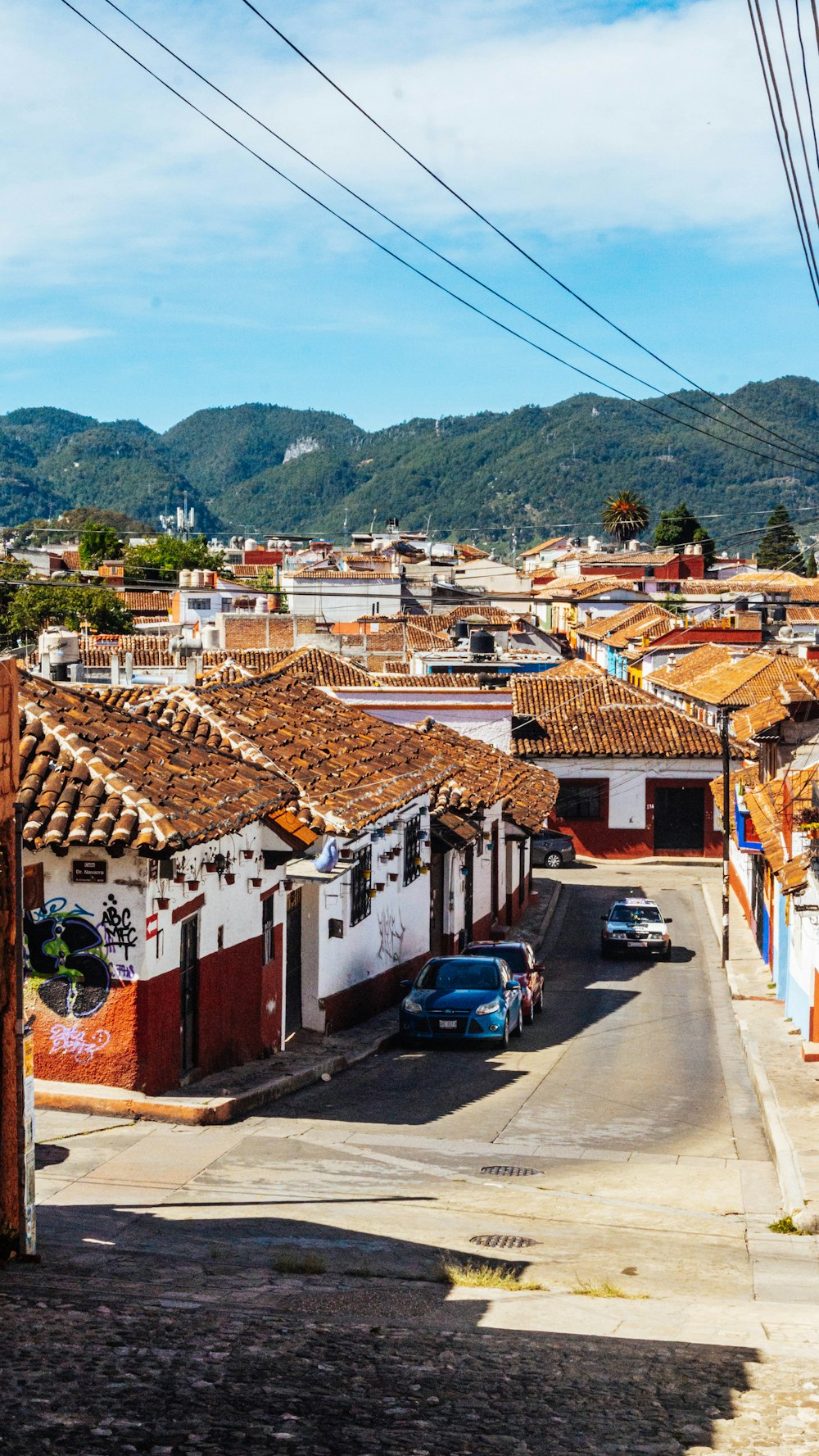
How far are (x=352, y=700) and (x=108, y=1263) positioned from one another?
33100mm

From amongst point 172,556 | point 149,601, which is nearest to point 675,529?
point 172,556

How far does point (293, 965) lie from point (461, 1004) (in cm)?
307

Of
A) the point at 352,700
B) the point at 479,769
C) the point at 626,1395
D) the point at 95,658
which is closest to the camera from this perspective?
the point at 626,1395

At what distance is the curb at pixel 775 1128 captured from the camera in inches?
599

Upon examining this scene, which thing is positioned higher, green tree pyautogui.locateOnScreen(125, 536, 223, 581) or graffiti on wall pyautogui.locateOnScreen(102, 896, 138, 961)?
green tree pyautogui.locateOnScreen(125, 536, 223, 581)

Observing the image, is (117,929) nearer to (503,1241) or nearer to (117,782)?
(117,782)

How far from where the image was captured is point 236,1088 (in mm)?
18172

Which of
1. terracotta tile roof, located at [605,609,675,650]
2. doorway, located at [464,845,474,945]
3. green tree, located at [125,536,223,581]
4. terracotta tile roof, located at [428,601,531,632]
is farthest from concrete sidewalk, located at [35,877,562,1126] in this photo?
green tree, located at [125,536,223,581]

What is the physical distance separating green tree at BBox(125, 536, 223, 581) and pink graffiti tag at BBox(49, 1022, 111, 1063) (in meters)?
121

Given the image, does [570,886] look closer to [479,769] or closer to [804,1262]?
[479,769]

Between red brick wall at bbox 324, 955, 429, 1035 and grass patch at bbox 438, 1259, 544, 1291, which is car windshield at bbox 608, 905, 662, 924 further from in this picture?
grass patch at bbox 438, 1259, 544, 1291

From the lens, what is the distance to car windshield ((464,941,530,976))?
28812 millimetres

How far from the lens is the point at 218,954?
62.2 ft

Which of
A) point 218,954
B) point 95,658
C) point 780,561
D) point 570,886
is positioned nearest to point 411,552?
point 780,561
